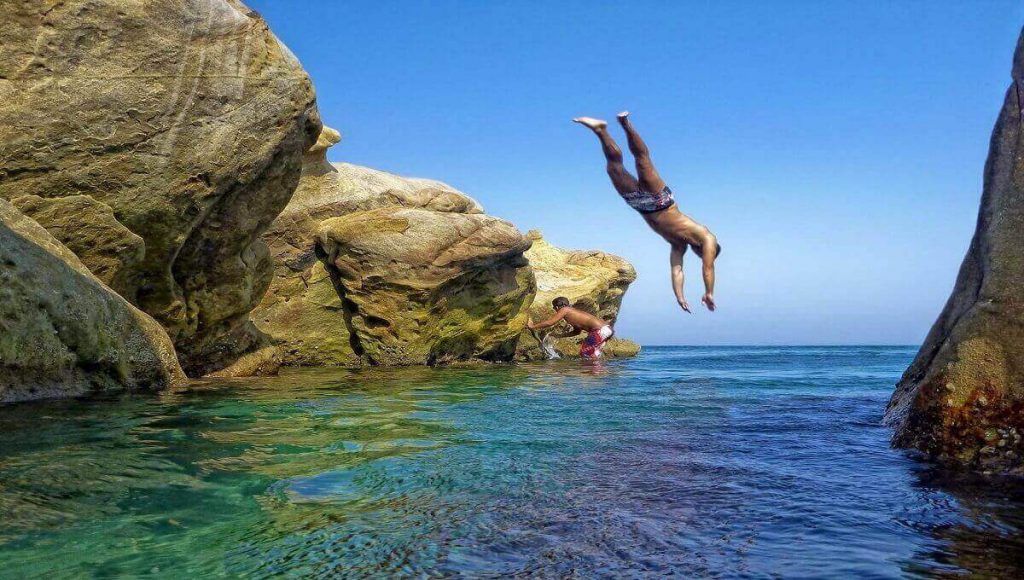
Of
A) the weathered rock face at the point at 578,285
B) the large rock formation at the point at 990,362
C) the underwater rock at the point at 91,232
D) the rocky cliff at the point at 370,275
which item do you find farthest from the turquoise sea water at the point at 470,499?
the weathered rock face at the point at 578,285

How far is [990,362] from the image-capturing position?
16.1 feet

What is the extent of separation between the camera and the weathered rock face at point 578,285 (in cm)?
2636

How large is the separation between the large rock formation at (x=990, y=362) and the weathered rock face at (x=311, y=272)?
14675mm

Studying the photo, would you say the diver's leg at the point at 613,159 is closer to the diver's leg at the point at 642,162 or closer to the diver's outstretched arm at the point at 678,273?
the diver's leg at the point at 642,162

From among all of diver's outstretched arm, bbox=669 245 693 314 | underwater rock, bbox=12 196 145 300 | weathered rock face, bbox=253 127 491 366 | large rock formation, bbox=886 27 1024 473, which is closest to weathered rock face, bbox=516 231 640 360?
weathered rock face, bbox=253 127 491 366

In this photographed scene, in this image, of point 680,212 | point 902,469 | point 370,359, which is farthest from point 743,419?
point 370,359

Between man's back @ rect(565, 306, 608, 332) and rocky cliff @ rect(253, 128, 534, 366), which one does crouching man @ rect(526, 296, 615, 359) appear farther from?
rocky cliff @ rect(253, 128, 534, 366)

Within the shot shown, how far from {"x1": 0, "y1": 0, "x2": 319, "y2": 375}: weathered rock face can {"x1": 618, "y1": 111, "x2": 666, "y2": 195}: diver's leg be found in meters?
5.34

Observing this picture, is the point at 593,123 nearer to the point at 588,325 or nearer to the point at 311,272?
the point at 311,272

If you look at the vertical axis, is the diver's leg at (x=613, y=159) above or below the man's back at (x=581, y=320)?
above

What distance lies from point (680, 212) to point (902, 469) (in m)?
6.36

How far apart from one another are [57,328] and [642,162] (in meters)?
7.25

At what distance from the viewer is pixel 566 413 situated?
8.23m

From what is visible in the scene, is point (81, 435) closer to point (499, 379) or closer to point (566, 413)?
point (566, 413)
